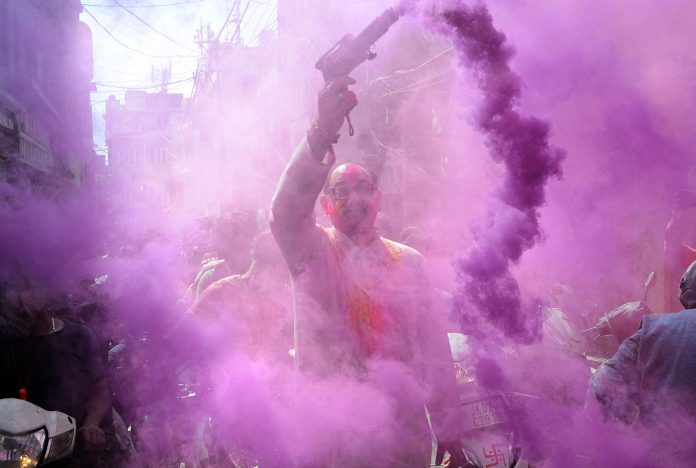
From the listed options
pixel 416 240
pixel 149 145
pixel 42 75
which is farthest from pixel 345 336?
pixel 149 145

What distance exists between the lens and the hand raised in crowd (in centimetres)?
198

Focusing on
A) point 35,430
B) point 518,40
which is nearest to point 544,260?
point 518,40

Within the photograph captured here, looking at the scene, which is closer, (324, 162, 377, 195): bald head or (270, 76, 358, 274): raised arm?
(270, 76, 358, 274): raised arm

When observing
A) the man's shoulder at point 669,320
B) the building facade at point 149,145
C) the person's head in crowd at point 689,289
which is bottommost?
the man's shoulder at point 669,320

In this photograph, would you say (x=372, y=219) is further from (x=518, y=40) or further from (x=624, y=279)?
(x=624, y=279)

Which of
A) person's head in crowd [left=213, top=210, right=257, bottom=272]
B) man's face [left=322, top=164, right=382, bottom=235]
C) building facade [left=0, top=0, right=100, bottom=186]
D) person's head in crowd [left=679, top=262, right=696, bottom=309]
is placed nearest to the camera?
person's head in crowd [left=679, top=262, right=696, bottom=309]

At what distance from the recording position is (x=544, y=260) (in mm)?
4582

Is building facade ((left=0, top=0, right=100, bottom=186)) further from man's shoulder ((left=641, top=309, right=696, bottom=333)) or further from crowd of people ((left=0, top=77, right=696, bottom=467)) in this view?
man's shoulder ((left=641, top=309, right=696, bottom=333))

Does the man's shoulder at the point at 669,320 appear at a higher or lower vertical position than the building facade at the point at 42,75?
lower

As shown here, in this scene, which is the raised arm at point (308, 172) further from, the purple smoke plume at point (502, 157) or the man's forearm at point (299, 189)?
the purple smoke plume at point (502, 157)

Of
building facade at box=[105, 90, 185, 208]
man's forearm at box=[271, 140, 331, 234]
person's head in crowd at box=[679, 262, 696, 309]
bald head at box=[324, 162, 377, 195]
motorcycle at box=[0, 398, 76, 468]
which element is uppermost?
building facade at box=[105, 90, 185, 208]

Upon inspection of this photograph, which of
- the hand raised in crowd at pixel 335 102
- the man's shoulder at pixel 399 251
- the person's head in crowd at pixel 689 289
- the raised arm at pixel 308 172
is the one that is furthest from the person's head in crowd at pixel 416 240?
the hand raised in crowd at pixel 335 102

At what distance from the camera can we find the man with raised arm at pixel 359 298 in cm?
234

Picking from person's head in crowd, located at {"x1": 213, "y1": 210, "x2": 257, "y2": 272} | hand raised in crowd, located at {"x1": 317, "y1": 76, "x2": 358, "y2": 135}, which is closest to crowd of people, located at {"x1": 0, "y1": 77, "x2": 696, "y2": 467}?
hand raised in crowd, located at {"x1": 317, "y1": 76, "x2": 358, "y2": 135}
